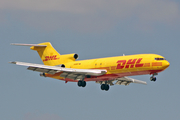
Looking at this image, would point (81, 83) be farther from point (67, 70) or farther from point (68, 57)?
point (68, 57)

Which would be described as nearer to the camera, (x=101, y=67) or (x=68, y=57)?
(x=101, y=67)

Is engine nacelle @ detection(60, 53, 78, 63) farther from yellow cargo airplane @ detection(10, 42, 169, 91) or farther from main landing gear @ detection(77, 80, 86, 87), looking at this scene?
main landing gear @ detection(77, 80, 86, 87)

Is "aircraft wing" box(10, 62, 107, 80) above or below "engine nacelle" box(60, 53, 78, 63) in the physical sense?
below

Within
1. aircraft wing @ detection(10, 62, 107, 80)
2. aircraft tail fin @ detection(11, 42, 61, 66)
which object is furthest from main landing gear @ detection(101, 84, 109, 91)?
aircraft tail fin @ detection(11, 42, 61, 66)

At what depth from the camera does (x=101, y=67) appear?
2446 inches

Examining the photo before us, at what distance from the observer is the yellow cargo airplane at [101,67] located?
58141 millimetres

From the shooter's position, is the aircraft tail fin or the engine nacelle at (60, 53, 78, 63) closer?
the engine nacelle at (60, 53, 78, 63)

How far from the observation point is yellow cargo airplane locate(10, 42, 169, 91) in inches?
2289

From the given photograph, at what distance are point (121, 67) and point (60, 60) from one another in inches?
569

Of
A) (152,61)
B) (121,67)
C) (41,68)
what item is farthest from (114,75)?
(41,68)

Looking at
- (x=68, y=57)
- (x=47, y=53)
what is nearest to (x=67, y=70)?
(x=68, y=57)

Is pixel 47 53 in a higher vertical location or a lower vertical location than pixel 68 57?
higher

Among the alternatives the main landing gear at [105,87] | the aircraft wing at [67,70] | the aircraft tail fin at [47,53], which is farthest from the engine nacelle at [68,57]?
the main landing gear at [105,87]

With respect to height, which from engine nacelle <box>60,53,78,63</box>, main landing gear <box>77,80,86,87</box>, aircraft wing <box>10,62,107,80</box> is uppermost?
engine nacelle <box>60,53,78,63</box>
